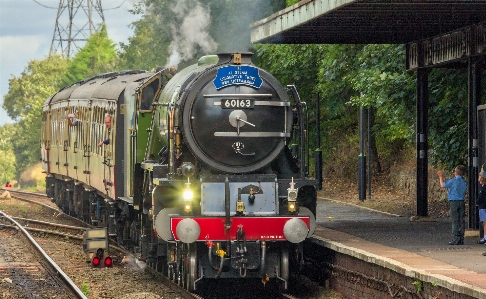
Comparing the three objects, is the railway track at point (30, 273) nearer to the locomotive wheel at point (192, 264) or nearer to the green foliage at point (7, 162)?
the locomotive wheel at point (192, 264)

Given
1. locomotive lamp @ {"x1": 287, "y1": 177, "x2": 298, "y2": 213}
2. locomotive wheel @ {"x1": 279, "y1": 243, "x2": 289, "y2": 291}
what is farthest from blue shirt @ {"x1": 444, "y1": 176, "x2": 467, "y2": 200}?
locomotive wheel @ {"x1": 279, "y1": 243, "x2": 289, "y2": 291}

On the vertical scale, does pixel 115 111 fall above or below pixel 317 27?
below

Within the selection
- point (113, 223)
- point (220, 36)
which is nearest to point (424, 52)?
point (113, 223)

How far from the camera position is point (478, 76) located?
16.3 meters

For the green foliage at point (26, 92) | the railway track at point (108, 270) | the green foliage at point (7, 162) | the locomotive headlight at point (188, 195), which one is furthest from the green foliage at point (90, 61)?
the locomotive headlight at point (188, 195)

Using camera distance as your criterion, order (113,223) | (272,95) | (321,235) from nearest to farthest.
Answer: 1. (272,95)
2. (321,235)
3. (113,223)

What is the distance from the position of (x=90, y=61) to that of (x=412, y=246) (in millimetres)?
66713

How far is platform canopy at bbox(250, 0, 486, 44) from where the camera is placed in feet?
46.0

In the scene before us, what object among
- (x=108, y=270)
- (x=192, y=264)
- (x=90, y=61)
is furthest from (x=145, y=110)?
(x=90, y=61)

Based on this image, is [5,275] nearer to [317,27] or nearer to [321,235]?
[321,235]

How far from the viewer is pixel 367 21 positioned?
15891 mm

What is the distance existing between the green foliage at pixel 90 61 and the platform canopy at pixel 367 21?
56096mm

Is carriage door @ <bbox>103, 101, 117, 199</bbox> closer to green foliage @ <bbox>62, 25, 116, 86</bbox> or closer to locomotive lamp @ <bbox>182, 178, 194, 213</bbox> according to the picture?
locomotive lamp @ <bbox>182, 178, 194, 213</bbox>

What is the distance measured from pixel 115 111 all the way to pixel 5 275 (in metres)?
3.62
